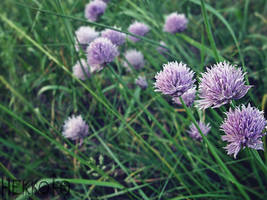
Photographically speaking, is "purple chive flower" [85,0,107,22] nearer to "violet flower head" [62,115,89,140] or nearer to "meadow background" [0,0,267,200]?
"meadow background" [0,0,267,200]

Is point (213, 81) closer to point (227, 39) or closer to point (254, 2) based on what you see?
point (227, 39)

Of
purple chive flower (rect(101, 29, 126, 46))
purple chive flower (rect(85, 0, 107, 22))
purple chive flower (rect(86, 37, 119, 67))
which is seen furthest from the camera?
purple chive flower (rect(85, 0, 107, 22))

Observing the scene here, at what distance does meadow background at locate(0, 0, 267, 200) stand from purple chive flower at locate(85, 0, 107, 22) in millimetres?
44

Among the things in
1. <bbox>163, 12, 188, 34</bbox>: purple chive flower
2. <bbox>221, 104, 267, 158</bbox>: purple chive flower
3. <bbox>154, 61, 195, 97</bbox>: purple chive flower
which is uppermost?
<bbox>163, 12, 188, 34</bbox>: purple chive flower

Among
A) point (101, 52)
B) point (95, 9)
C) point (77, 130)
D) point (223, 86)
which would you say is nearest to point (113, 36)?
point (101, 52)

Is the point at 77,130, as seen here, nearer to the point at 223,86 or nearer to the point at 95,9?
the point at 95,9

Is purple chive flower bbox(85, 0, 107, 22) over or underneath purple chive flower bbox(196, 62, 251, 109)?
over

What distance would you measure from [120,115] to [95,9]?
0.58 m

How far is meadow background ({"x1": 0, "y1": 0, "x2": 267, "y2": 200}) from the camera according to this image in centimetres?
88

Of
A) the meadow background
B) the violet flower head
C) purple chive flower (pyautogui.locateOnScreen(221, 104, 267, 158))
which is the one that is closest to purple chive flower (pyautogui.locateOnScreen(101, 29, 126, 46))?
the meadow background

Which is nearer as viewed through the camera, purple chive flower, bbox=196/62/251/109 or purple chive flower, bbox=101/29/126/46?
purple chive flower, bbox=196/62/251/109

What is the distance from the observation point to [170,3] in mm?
1770

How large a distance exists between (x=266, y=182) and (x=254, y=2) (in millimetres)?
1395

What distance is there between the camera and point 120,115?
84 cm
